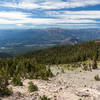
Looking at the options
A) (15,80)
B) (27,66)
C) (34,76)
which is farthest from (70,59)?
(15,80)

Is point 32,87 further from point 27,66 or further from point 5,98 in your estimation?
point 27,66

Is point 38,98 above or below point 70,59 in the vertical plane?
above

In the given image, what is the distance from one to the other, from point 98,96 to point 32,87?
353 inches

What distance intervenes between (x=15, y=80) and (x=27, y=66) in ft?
54.8

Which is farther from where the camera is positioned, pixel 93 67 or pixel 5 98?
pixel 93 67

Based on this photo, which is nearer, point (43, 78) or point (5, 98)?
point (5, 98)

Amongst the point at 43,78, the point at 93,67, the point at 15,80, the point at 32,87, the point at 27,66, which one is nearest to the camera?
the point at 32,87

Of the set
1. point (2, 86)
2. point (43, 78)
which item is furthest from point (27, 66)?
point (2, 86)

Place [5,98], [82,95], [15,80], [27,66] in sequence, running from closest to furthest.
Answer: [5,98]
[82,95]
[15,80]
[27,66]

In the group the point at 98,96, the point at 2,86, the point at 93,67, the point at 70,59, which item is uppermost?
the point at 2,86

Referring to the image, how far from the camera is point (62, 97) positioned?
17.1 metres

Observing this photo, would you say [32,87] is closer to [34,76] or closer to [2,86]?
[2,86]

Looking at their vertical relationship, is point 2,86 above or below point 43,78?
above

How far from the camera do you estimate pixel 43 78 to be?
98.5 feet
